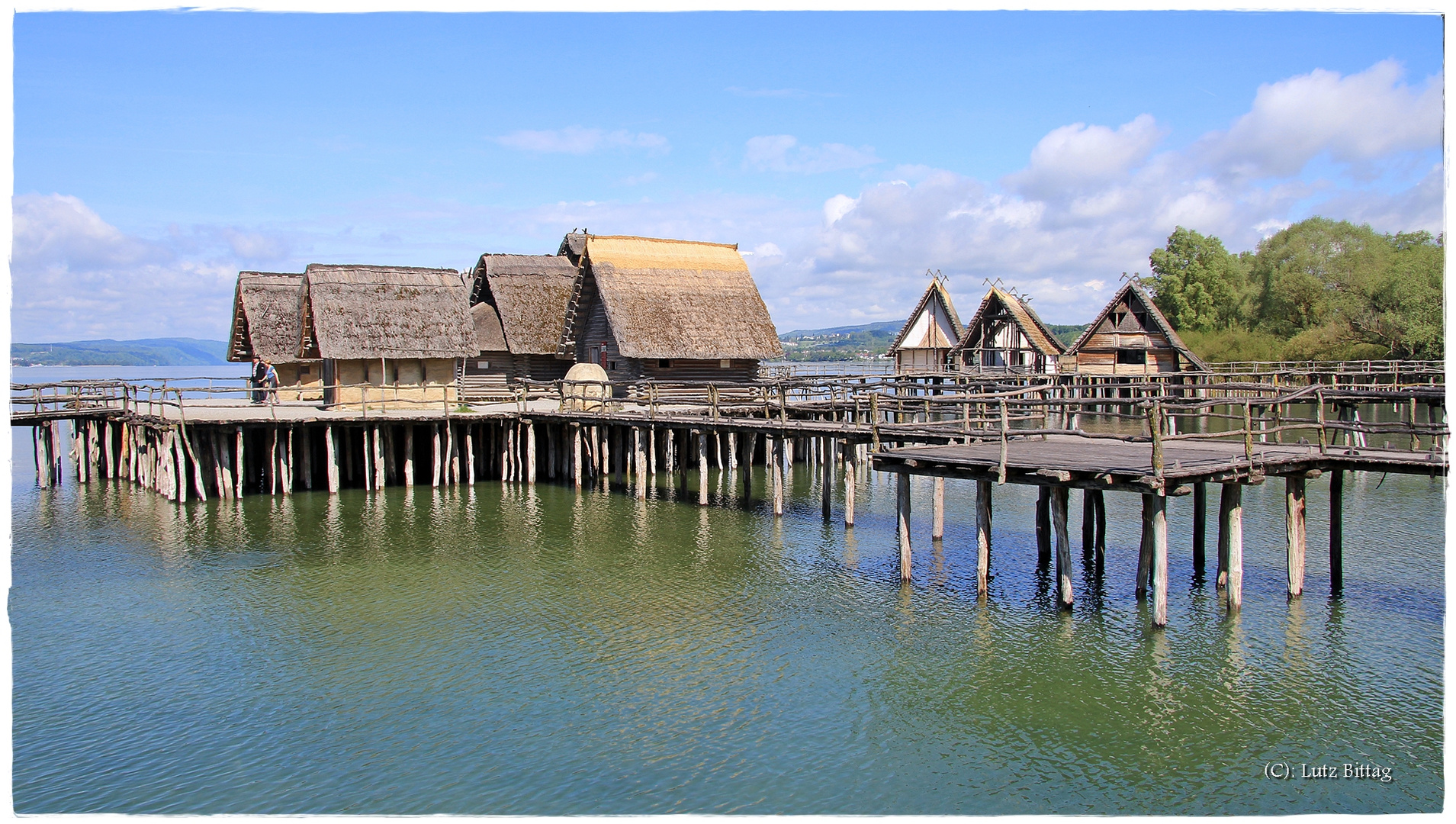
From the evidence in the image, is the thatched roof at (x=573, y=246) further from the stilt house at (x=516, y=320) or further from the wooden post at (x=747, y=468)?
the wooden post at (x=747, y=468)

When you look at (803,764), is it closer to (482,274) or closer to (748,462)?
(748,462)

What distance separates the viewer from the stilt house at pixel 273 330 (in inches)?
1321

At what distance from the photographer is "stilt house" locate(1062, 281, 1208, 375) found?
42.6m

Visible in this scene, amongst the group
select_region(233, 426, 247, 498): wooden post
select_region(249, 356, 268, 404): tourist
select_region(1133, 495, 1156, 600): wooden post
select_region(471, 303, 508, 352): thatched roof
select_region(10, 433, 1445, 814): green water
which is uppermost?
select_region(471, 303, 508, 352): thatched roof

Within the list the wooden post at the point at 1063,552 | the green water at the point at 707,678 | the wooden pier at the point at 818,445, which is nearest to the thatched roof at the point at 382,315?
the wooden pier at the point at 818,445

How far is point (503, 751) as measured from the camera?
10500 millimetres

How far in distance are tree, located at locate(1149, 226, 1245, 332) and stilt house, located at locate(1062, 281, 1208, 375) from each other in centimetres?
1877

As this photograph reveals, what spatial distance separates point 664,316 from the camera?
113ft

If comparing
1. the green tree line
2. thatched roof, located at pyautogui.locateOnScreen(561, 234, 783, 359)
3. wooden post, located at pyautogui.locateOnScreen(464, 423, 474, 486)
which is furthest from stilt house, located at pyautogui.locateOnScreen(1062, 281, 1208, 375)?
wooden post, located at pyautogui.locateOnScreen(464, 423, 474, 486)

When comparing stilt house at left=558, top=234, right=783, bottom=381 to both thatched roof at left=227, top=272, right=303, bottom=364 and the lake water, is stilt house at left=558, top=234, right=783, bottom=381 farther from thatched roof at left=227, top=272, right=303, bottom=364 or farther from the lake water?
the lake water

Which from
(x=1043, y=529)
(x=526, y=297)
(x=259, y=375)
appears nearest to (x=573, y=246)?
(x=526, y=297)

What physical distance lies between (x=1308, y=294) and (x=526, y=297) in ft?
134

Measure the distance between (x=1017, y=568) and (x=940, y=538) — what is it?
93.3 inches

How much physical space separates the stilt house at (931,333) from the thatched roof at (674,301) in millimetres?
11642
